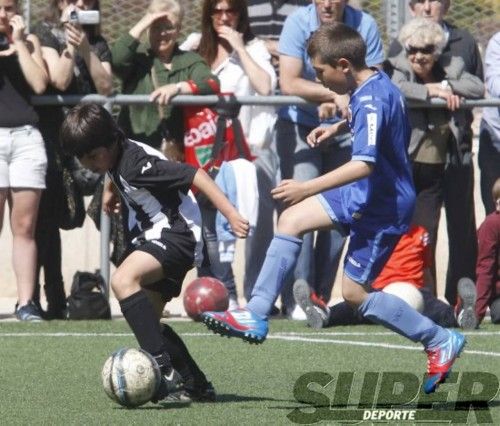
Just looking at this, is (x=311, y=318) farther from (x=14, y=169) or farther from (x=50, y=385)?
(x=50, y=385)

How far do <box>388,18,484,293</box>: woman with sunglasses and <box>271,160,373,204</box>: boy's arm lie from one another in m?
3.65

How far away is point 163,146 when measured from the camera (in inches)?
403

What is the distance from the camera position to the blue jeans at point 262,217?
34.4 ft

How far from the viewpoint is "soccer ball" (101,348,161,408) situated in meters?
6.34

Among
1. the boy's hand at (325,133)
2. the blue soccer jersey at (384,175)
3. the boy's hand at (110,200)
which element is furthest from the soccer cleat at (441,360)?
the boy's hand at (110,200)

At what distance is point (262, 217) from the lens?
10547 millimetres

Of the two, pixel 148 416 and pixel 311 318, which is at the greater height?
pixel 148 416

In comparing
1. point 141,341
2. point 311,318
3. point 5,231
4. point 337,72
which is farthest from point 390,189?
point 5,231

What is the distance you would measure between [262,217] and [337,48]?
390 cm

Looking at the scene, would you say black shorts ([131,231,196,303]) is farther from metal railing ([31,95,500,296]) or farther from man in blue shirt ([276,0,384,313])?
metal railing ([31,95,500,296])

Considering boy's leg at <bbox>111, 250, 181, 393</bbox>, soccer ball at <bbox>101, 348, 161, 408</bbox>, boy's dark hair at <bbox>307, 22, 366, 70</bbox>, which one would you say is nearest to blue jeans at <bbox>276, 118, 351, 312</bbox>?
boy's dark hair at <bbox>307, 22, 366, 70</bbox>

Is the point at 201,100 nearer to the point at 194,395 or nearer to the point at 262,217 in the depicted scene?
the point at 262,217

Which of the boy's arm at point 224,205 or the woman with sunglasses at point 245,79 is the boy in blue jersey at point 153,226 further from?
the woman with sunglasses at point 245,79

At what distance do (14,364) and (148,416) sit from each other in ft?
6.28
